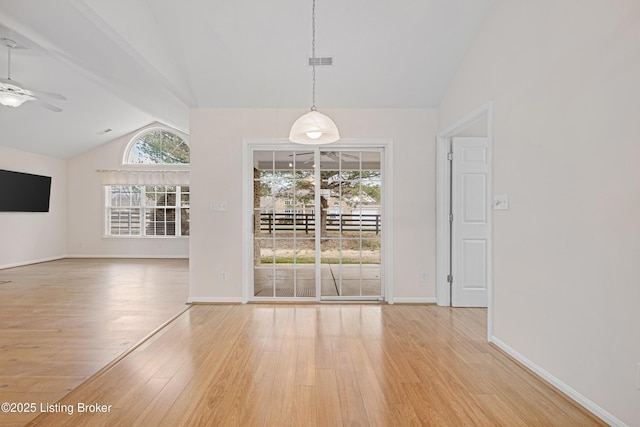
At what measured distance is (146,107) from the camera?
5633mm

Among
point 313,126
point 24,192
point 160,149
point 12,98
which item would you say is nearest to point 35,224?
point 24,192

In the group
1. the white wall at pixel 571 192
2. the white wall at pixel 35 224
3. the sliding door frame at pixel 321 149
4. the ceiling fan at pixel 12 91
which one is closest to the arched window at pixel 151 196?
the white wall at pixel 35 224

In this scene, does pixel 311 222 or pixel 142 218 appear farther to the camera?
pixel 142 218

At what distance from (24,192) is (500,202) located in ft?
31.0

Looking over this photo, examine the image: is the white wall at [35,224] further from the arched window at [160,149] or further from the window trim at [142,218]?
the arched window at [160,149]

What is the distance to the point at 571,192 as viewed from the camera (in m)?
2.22

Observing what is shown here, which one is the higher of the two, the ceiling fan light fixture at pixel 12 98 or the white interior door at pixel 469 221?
the ceiling fan light fixture at pixel 12 98

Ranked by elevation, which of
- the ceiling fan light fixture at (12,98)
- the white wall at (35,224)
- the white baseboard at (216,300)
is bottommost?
the white baseboard at (216,300)

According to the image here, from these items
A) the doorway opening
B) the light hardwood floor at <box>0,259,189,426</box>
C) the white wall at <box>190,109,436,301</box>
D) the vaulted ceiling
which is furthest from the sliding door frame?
the light hardwood floor at <box>0,259,189,426</box>

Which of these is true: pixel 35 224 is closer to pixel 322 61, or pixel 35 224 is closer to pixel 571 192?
pixel 322 61

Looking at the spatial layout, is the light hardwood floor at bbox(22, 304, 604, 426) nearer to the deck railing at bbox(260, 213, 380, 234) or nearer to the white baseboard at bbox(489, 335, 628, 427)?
the white baseboard at bbox(489, 335, 628, 427)

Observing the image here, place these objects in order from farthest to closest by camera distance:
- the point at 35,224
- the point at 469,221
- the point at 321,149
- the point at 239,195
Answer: the point at 35,224, the point at 321,149, the point at 239,195, the point at 469,221

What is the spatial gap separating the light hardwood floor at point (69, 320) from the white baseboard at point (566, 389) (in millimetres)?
3300

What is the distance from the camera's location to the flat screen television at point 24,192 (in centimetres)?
717
